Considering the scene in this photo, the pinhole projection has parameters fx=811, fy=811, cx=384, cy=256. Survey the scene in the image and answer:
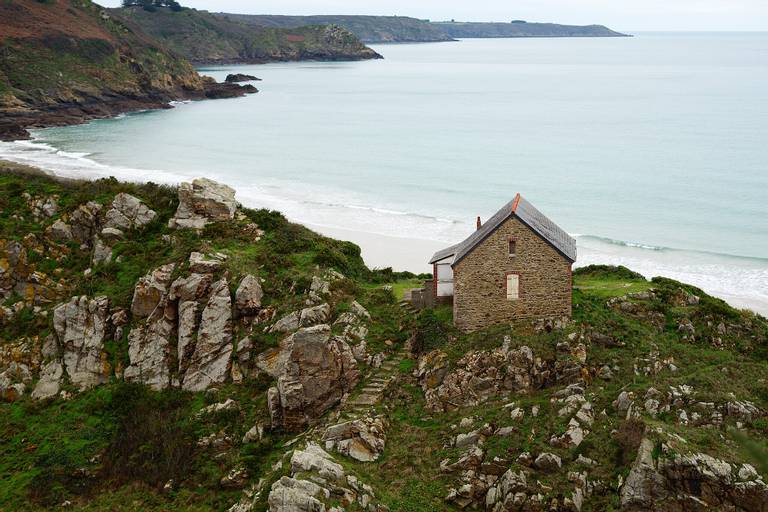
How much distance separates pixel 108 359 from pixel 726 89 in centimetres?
12139

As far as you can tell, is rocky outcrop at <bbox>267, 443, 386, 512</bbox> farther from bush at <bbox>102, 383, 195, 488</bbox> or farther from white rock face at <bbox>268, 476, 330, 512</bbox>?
bush at <bbox>102, 383, 195, 488</bbox>

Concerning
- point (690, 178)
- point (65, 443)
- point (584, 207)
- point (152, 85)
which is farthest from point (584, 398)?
point (152, 85)

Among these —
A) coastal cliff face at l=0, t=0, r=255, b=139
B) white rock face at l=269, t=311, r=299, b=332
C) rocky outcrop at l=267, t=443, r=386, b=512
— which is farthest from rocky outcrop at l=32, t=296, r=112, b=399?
coastal cliff face at l=0, t=0, r=255, b=139

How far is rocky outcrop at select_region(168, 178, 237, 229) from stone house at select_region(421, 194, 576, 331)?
10.1 m

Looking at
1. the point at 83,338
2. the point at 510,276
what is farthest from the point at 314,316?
the point at 83,338

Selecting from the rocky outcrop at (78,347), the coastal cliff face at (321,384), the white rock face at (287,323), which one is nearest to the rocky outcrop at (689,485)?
the coastal cliff face at (321,384)

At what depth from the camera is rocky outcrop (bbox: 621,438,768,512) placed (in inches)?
659

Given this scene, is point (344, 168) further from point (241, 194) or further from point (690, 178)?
point (690, 178)

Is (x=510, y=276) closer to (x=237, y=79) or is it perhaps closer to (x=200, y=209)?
(x=200, y=209)

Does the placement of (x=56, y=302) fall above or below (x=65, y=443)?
above

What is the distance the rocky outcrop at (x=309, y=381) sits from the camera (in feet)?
72.5

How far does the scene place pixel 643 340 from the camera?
2244 centimetres

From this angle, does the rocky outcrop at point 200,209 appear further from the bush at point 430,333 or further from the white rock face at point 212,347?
the bush at point 430,333

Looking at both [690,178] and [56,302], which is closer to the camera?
[56,302]
